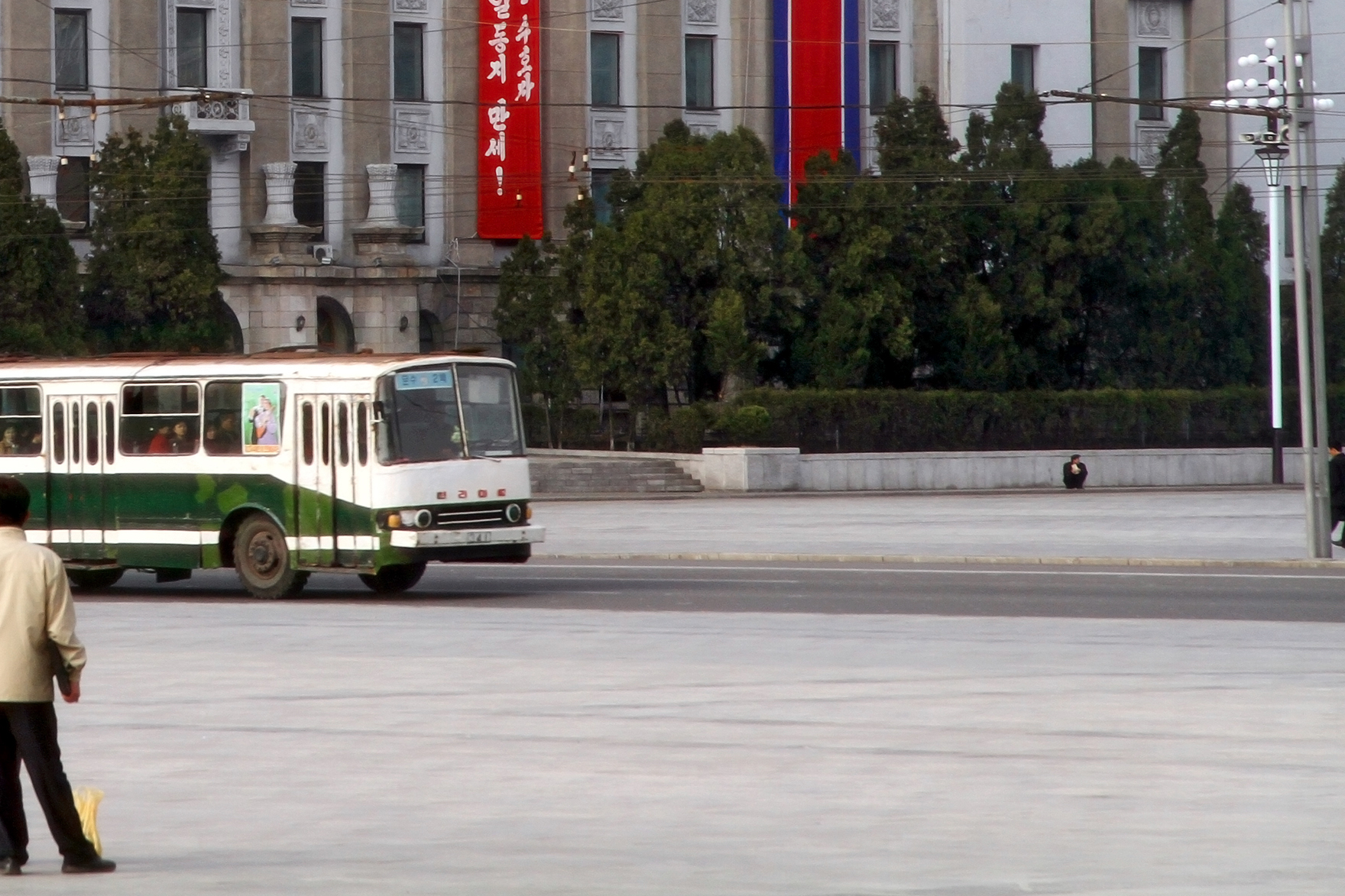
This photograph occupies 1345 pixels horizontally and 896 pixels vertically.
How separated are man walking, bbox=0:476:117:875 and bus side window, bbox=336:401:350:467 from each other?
46.7 ft

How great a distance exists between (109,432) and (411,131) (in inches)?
1404

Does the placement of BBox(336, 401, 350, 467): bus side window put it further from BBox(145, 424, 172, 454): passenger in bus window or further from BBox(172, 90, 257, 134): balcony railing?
BBox(172, 90, 257, 134): balcony railing

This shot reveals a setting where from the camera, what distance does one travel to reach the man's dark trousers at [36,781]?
7.63m

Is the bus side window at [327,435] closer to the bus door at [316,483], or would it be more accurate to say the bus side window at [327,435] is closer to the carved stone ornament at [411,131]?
the bus door at [316,483]

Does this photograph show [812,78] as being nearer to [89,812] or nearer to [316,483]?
[316,483]

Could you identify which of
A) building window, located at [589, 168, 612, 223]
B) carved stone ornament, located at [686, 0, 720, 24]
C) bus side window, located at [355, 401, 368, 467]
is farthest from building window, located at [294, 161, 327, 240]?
bus side window, located at [355, 401, 368, 467]

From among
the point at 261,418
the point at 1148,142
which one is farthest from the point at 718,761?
the point at 1148,142

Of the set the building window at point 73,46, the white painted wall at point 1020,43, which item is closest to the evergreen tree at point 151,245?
the building window at point 73,46

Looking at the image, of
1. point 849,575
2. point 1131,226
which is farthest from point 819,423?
point 849,575

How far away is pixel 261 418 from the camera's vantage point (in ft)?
73.6

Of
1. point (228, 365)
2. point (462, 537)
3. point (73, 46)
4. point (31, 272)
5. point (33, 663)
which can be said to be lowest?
point (462, 537)

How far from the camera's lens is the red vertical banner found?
57.4 m

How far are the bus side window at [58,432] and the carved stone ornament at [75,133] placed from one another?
1221 inches

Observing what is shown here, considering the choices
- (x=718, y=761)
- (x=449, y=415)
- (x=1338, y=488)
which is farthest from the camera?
(x=1338, y=488)
